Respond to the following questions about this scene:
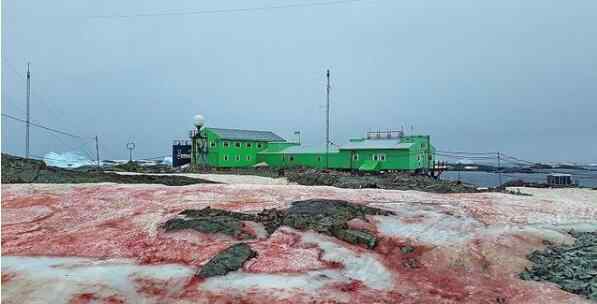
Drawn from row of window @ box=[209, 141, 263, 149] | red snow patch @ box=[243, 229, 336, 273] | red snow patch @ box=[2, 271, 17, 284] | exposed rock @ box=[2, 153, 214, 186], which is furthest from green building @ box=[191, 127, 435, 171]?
red snow patch @ box=[2, 271, 17, 284]

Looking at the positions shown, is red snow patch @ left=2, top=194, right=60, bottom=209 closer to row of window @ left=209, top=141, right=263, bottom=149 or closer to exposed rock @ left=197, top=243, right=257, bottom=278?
exposed rock @ left=197, top=243, right=257, bottom=278

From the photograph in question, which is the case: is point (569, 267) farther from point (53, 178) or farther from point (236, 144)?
point (236, 144)

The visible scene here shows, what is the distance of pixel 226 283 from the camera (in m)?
9.82

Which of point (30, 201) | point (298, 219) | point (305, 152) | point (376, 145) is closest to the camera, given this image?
point (298, 219)

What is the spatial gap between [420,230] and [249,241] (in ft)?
16.4

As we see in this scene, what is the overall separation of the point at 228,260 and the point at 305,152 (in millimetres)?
40937

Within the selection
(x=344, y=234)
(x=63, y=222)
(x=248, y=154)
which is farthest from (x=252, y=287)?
(x=248, y=154)

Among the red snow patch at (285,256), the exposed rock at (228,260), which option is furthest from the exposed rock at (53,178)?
A: the exposed rock at (228,260)

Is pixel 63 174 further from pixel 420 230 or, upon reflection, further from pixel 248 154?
pixel 248 154

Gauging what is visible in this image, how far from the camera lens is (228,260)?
1078cm

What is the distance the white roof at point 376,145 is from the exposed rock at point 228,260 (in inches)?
1385

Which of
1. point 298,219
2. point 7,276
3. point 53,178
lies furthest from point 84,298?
point 53,178

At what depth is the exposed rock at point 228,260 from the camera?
1030 centimetres

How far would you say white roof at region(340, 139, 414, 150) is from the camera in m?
45.5
